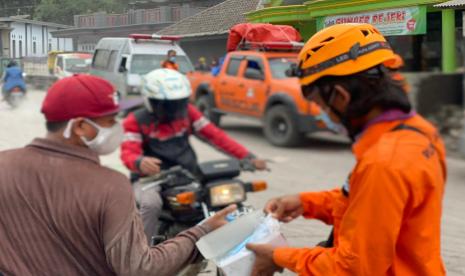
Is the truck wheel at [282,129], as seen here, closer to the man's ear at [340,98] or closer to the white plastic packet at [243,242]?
the white plastic packet at [243,242]

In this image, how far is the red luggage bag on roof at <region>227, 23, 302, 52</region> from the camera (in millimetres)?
2486

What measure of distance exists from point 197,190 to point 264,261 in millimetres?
1703

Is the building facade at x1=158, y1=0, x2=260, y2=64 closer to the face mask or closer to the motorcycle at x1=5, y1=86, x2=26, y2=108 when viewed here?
the face mask

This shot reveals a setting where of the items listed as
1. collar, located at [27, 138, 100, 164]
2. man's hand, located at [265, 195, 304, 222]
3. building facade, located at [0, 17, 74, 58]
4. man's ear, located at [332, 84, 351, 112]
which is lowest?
man's hand, located at [265, 195, 304, 222]

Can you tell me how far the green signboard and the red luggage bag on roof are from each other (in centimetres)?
16

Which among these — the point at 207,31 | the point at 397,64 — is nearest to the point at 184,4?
the point at 207,31

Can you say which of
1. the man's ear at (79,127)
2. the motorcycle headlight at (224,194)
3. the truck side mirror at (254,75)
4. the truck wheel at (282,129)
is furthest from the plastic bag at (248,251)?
the truck side mirror at (254,75)

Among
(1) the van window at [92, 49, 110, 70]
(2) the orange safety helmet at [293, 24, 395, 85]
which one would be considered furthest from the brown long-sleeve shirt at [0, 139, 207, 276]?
(1) the van window at [92, 49, 110, 70]

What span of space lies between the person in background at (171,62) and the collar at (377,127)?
5.17ft

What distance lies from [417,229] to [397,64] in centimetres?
49

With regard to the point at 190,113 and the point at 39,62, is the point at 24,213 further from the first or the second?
the point at 190,113

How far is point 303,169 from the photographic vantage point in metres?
8.81

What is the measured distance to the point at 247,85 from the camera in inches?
415

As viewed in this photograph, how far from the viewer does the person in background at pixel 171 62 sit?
3354 millimetres
